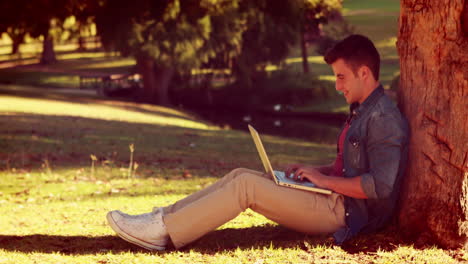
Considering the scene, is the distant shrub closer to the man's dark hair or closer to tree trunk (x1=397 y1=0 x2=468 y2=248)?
tree trunk (x1=397 y1=0 x2=468 y2=248)

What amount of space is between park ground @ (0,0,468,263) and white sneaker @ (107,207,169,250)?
0.38ft

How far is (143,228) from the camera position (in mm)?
4898

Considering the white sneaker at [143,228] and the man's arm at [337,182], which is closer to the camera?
the man's arm at [337,182]

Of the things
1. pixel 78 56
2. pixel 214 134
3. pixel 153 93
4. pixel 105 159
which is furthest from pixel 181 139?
pixel 78 56

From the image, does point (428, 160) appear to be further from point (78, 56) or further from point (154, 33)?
point (78, 56)

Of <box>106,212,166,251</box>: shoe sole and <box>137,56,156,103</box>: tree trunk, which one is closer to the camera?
<box>106,212,166,251</box>: shoe sole

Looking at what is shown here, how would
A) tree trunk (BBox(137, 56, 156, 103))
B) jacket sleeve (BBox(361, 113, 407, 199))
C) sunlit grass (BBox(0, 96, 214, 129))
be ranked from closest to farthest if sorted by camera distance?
jacket sleeve (BBox(361, 113, 407, 199)) < sunlit grass (BBox(0, 96, 214, 129)) < tree trunk (BBox(137, 56, 156, 103))

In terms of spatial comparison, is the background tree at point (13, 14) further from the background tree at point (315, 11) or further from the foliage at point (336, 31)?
the foliage at point (336, 31)

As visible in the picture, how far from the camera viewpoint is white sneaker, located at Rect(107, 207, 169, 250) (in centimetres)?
489

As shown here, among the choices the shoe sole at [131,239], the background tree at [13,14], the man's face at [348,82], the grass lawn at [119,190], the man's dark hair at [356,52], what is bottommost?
the grass lawn at [119,190]

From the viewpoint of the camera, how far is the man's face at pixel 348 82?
4773 mm

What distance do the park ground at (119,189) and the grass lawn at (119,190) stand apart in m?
0.01

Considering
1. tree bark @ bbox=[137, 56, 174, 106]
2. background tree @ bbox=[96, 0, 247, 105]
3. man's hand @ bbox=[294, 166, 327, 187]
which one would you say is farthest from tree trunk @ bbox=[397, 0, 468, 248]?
tree bark @ bbox=[137, 56, 174, 106]

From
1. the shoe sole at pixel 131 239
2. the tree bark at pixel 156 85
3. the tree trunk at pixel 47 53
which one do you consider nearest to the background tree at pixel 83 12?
the tree bark at pixel 156 85
